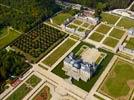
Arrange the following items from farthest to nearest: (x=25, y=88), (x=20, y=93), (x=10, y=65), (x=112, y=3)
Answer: (x=112, y=3), (x=10, y=65), (x=25, y=88), (x=20, y=93)

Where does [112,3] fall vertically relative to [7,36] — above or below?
above

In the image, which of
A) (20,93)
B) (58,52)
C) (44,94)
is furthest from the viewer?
(58,52)

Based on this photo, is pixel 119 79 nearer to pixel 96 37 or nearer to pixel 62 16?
pixel 96 37

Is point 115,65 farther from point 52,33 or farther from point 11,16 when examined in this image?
point 11,16

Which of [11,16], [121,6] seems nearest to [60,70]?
[11,16]

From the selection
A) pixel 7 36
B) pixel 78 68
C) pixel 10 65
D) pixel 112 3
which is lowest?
pixel 7 36

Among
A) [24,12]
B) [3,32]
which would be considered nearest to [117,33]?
[24,12]
